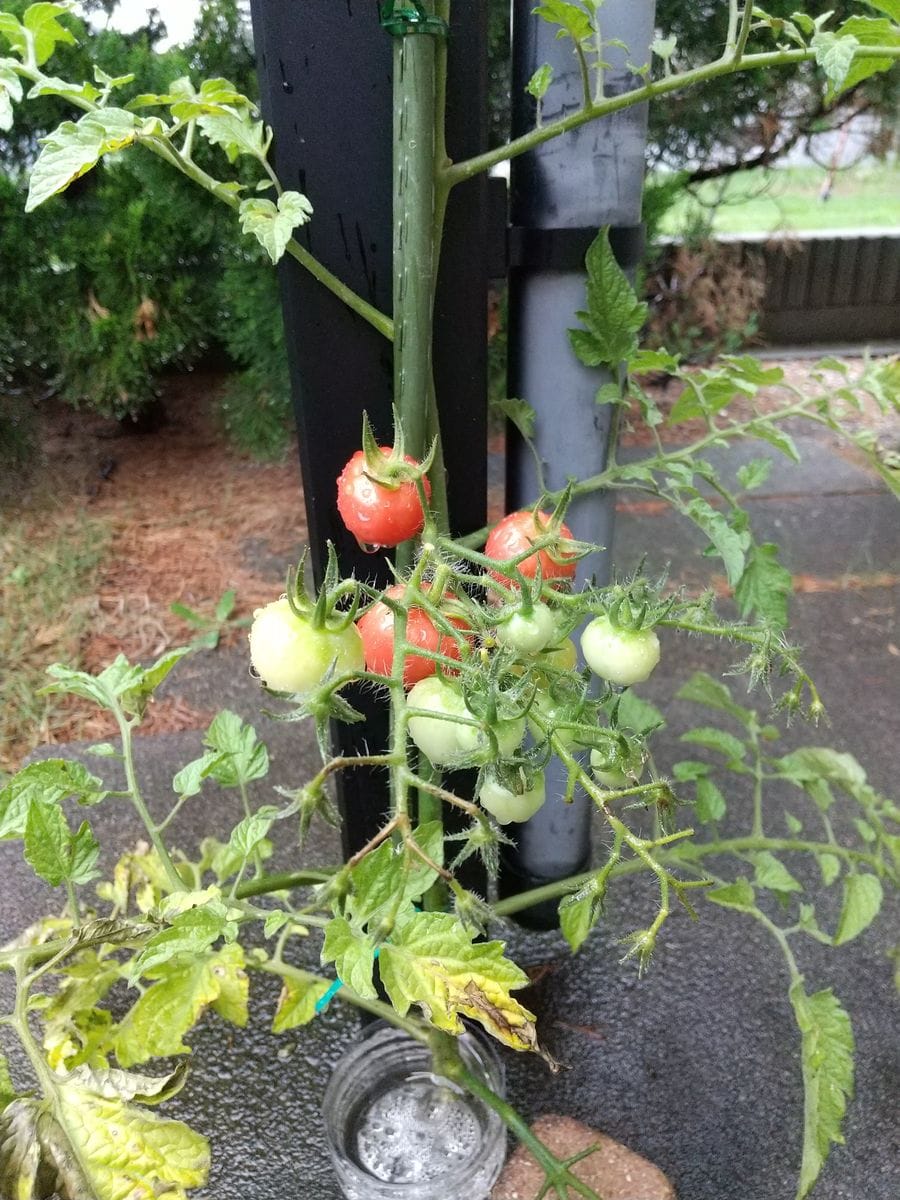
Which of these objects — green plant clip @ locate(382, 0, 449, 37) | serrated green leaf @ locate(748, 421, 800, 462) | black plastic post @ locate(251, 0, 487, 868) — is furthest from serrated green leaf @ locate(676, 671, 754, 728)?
green plant clip @ locate(382, 0, 449, 37)

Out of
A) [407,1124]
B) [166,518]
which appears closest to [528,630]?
[407,1124]

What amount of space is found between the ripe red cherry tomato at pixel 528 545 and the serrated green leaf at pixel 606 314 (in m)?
0.27

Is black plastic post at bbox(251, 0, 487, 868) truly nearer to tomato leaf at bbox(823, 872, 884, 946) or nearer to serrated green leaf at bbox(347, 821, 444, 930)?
serrated green leaf at bbox(347, 821, 444, 930)

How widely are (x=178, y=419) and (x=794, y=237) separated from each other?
8.37ft

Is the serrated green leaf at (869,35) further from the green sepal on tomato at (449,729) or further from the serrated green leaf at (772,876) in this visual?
the serrated green leaf at (772,876)

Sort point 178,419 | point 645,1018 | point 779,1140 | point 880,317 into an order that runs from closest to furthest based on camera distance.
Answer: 1. point 779,1140
2. point 645,1018
3. point 178,419
4. point 880,317

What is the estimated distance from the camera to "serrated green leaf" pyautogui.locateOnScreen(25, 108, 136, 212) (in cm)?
55

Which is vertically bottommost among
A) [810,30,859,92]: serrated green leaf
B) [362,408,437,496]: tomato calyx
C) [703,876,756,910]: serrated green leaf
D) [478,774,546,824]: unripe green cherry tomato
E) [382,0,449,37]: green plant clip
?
[703,876,756,910]: serrated green leaf

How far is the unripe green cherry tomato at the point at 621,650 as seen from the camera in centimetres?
53

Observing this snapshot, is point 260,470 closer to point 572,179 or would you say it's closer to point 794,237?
point 572,179

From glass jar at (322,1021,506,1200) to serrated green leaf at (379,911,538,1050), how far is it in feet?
1.05

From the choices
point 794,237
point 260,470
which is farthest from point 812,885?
point 794,237

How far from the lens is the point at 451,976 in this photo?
21.8 inches

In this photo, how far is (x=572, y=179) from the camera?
804 millimetres
